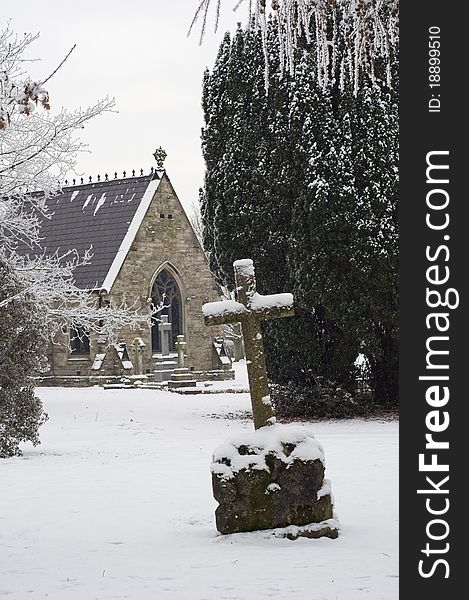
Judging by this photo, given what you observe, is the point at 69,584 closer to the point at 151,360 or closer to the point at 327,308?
the point at 327,308

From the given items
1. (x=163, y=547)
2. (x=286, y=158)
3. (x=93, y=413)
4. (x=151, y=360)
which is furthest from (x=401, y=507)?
(x=151, y=360)

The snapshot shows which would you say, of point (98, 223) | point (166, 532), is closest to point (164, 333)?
point (98, 223)

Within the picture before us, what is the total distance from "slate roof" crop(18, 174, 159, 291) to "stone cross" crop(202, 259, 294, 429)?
22.8m

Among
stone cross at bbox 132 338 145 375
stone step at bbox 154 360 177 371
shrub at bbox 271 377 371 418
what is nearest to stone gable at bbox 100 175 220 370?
A: stone cross at bbox 132 338 145 375

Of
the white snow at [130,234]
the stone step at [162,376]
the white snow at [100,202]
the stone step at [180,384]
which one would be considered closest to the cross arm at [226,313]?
the stone step at [180,384]

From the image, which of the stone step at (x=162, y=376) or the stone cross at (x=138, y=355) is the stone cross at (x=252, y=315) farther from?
the stone cross at (x=138, y=355)

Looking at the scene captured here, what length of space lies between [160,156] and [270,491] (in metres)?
27.2

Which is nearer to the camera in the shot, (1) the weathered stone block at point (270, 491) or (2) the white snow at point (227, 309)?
(1) the weathered stone block at point (270, 491)

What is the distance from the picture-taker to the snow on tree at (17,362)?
44.4ft

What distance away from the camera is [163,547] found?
765 cm

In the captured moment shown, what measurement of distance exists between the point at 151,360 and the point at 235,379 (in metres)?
3.23

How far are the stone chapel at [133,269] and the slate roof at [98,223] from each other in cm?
3

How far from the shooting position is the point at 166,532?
8305mm

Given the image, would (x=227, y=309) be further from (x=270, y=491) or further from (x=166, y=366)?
(x=166, y=366)
